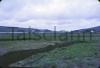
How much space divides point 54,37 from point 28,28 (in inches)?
192

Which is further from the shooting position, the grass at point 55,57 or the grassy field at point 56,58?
the grass at point 55,57

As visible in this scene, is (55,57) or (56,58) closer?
(56,58)

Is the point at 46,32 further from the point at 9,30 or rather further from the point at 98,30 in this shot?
the point at 98,30

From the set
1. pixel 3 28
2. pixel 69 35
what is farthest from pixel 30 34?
pixel 69 35

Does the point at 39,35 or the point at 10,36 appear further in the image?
the point at 39,35

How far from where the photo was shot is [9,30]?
2488cm

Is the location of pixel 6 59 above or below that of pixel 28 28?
below

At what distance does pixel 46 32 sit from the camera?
29078 millimetres

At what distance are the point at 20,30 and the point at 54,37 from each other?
5177 millimetres

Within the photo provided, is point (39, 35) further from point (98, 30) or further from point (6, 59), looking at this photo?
point (6, 59)

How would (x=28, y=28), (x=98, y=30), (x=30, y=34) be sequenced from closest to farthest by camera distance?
(x=28, y=28) → (x=30, y=34) → (x=98, y=30)

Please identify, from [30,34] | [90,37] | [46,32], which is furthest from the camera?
[90,37]

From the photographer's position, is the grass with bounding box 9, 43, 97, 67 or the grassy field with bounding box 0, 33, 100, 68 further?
the grass with bounding box 9, 43, 97, 67

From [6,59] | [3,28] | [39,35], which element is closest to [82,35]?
[39,35]
